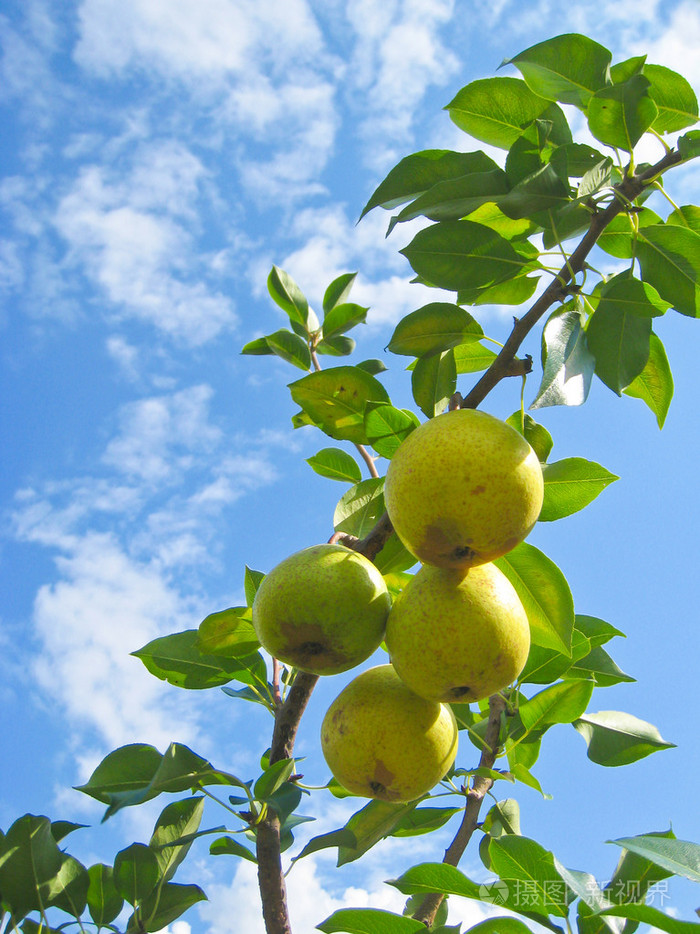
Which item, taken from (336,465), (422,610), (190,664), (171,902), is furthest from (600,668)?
(171,902)

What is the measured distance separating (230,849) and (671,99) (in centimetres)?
250

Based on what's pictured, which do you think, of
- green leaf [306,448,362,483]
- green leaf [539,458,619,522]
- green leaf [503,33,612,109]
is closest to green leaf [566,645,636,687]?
green leaf [539,458,619,522]

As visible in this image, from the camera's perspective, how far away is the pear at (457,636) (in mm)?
1848

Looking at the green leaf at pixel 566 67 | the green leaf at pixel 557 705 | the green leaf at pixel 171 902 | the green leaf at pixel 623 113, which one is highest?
the green leaf at pixel 566 67

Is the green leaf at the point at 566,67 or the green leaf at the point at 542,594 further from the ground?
the green leaf at the point at 566,67

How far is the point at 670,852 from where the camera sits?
5.38 feet

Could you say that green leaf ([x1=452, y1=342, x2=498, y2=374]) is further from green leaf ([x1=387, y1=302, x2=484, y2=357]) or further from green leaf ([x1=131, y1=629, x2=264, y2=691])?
green leaf ([x1=131, y1=629, x2=264, y2=691])

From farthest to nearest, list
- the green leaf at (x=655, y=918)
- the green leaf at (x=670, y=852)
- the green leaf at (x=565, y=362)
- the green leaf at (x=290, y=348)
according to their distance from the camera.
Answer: the green leaf at (x=290, y=348), the green leaf at (x=565, y=362), the green leaf at (x=670, y=852), the green leaf at (x=655, y=918)

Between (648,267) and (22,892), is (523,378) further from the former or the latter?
(22,892)

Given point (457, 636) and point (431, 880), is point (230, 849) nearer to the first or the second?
point (431, 880)

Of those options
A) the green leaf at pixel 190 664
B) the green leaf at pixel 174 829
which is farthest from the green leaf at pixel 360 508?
the green leaf at pixel 174 829

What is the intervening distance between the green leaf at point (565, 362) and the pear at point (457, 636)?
48cm

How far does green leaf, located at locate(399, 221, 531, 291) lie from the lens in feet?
7.00

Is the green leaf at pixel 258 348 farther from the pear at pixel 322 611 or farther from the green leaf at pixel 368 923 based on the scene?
the green leaf at pixel 368 923
